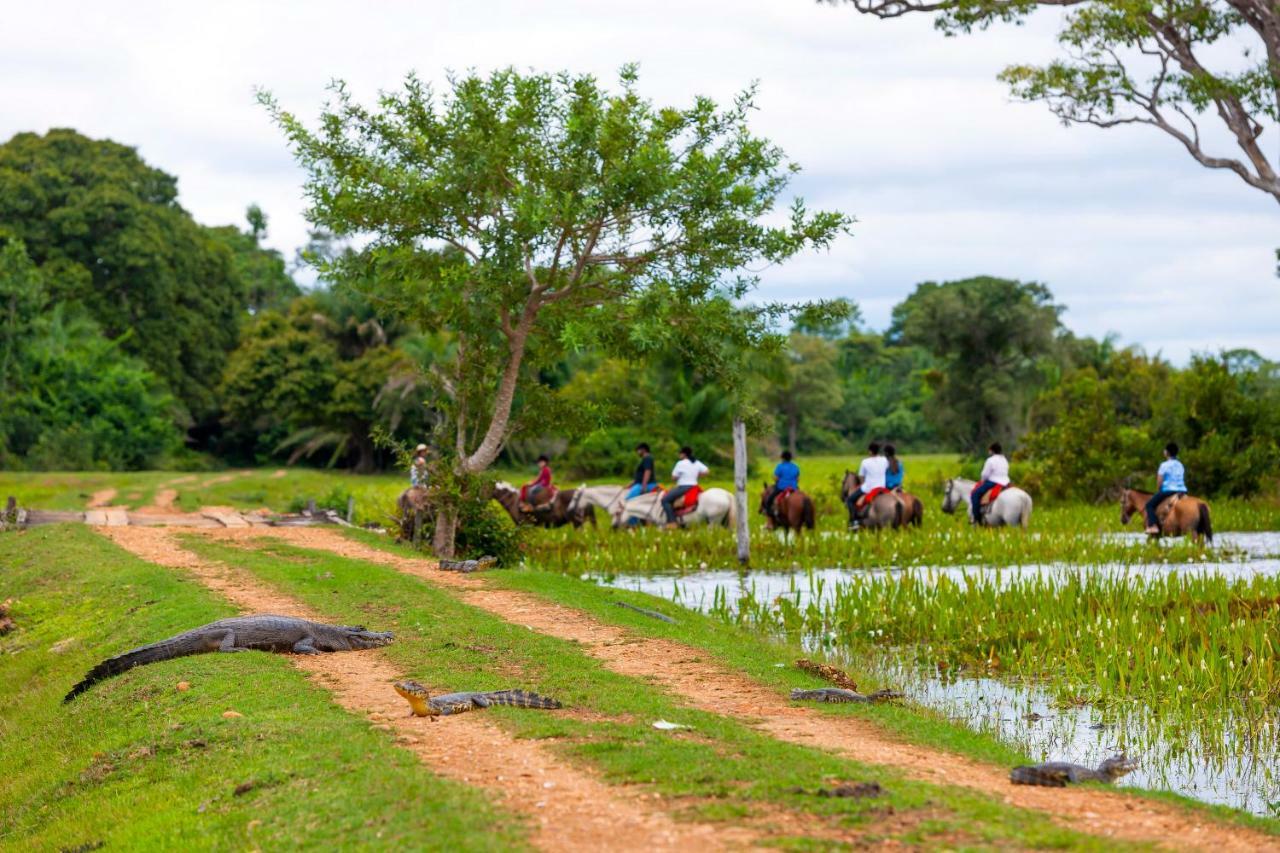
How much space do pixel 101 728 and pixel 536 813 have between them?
15.9 ft

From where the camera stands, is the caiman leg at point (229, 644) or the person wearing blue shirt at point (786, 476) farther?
the person wearing blue shirt at point (786, 476)

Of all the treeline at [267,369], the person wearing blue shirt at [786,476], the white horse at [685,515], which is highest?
the treeline at [267,369]

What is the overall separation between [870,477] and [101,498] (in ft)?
53.7

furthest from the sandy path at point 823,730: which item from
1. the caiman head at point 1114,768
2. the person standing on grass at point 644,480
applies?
the person standing on grass at point 644,480

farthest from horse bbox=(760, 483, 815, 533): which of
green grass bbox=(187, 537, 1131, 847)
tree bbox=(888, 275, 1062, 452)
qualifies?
tree bbox=(888, 275, 1062, 452)

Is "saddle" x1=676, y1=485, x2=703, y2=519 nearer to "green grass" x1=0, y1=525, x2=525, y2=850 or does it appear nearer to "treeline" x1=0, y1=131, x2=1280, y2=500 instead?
"treeline" x1=0, y1=131, x2=1280, y2=500

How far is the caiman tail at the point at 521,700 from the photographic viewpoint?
8500 millimetres

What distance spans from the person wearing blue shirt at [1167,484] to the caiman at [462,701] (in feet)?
53.3

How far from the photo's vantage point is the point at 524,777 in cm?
665

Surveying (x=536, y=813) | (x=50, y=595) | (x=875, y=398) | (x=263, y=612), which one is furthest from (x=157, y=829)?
(x=875, y=398)

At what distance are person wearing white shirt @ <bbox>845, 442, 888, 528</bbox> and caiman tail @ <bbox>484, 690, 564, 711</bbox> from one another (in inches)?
683

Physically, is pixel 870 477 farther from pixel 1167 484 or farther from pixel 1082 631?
pixel 1082 631

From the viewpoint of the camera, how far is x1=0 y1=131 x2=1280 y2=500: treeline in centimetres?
3856

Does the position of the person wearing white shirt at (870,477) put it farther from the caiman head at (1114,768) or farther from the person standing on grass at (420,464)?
the caiman head at (1114,768)
